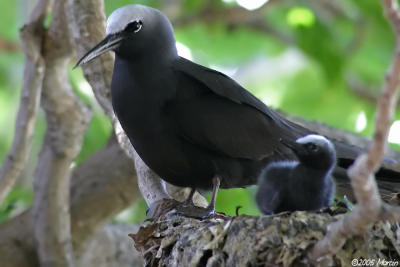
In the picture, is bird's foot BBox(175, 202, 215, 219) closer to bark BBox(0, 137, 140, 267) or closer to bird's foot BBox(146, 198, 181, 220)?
bird's foot BBox(146, 198, 181, 220)

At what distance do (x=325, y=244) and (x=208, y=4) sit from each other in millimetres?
5510

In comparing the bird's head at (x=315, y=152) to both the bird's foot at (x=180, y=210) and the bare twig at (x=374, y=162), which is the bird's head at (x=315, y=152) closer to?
the bird's foot at (x=180, y=210)

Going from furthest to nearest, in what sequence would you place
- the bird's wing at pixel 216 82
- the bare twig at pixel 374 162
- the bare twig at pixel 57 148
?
the bare twig at pixel 57 148 → the bird's wing at pixel 216 82 → the bare twig at pixel 374 162

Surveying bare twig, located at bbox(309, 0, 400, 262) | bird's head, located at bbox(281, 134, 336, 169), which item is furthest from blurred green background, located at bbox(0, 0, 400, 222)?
bare twig, located at bbox(309, 0, 400, 262)

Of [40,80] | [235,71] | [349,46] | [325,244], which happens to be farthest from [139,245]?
[235,71]

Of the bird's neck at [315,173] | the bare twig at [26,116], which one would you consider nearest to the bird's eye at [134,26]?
the bird's neck at [315,173]

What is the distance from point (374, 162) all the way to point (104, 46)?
1.83m

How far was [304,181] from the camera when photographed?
4145 millimetres

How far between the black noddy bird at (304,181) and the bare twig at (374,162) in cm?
113

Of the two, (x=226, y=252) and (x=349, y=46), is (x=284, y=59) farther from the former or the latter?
(x=226, y=252)

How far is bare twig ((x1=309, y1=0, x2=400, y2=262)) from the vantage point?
2.54 metres

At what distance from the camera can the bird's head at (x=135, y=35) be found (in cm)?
409

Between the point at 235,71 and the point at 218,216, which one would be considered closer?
the point at 218,216

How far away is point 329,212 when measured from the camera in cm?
383
